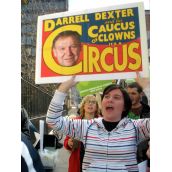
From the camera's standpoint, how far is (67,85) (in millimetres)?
1253

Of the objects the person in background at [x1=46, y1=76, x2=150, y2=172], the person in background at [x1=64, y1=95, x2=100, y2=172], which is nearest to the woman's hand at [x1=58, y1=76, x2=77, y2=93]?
the person in background at [x1=46, y1=76, x2=150, y2=172]

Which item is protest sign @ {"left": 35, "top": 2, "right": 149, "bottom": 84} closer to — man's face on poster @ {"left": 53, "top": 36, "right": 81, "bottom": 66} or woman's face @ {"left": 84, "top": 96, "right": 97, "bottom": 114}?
man's face on poster @ {"left": 53, "top": 36, "right": 81, "bottom": 66}

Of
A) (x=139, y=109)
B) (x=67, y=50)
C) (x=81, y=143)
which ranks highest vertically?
(x=67, y=50)

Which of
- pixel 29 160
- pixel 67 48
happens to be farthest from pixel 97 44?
pixel 29 160

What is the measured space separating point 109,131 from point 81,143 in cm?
17

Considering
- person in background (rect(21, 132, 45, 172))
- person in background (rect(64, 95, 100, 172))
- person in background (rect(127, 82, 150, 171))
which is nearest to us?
person in background (rect(21, 132, 45, 172))

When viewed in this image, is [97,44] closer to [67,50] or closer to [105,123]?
[67,50]

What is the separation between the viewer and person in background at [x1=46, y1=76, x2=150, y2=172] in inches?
47.9

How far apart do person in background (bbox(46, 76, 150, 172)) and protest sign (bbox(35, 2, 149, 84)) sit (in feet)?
0.23

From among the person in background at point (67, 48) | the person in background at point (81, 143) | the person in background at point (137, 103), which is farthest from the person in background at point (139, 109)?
the person in background at point (67, 48)

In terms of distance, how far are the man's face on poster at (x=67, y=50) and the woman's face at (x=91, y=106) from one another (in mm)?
180

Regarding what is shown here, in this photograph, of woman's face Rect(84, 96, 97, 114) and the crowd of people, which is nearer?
the crowd of people
